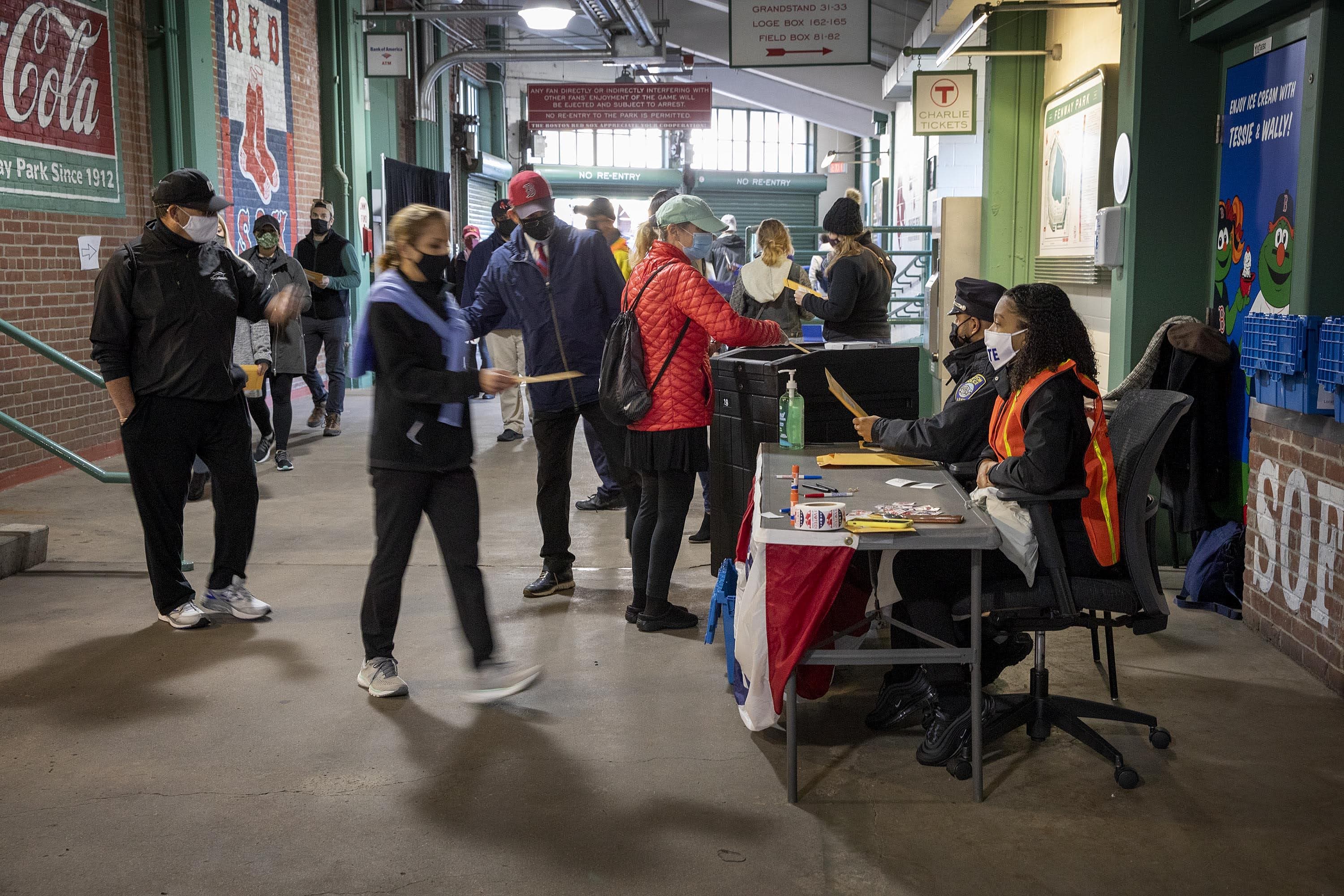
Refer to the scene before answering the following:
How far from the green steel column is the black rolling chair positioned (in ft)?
7.49

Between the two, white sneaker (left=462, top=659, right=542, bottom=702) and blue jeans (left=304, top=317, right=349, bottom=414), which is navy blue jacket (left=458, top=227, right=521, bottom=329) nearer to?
blue jeans (left=304, top=317, right=349, bottom=414)

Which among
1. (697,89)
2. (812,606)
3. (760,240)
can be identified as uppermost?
(697,89)

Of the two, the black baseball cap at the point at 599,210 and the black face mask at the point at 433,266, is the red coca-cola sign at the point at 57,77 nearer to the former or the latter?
the black baseball cap at the point at 599,210

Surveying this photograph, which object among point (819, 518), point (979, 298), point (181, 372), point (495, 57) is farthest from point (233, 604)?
point (495, 57)

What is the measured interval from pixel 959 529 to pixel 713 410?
2209 mm

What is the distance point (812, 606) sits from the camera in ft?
10.8

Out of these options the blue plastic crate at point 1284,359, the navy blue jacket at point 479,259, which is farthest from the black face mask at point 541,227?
the navy blue jacket at point 479,259

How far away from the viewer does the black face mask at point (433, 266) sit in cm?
387

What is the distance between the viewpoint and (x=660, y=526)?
15.9 feet

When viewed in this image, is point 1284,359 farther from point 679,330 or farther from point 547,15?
point 547,15

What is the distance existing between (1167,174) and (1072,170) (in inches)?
92.4

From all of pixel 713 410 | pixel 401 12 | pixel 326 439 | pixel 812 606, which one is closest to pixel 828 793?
pixel 812 606

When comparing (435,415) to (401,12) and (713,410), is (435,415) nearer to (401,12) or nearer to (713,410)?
(713,410)

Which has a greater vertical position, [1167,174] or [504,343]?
[1167,174]
